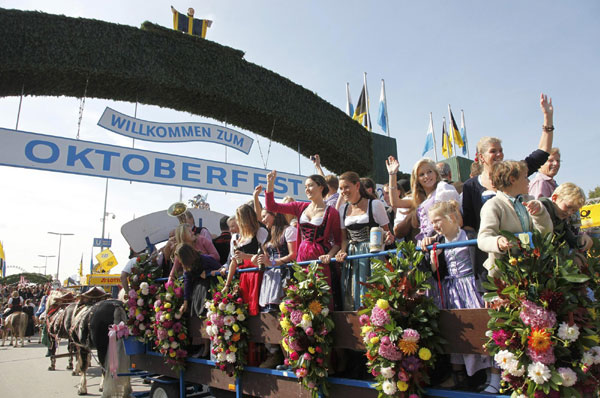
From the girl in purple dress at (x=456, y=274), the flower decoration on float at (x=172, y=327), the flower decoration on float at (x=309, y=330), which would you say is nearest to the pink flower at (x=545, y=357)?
the girl in purple dress at (x=456, y=274)

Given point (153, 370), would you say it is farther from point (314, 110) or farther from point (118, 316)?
point (314, 110)

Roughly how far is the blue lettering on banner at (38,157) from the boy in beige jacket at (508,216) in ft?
25.9

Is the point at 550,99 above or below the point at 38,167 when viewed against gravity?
below

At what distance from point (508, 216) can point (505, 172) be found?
327 mm

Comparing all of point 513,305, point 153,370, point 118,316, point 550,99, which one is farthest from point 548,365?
point 118,316

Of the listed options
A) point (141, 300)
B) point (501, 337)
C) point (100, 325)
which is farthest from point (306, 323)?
point (100, 325)

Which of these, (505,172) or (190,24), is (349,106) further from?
(505,172)

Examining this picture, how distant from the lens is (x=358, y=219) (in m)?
3.77

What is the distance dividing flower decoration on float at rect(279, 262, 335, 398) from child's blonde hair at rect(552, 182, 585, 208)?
188 cm

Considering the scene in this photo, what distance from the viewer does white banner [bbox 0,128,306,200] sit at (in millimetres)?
7703

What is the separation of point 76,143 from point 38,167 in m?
0.80

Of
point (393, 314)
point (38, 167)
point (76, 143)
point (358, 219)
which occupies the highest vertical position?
point (76, 143)

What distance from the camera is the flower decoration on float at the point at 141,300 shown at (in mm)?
5496

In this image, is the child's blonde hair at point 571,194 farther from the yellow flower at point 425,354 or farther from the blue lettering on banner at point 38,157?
the blue lettering on banner at point 38,157
